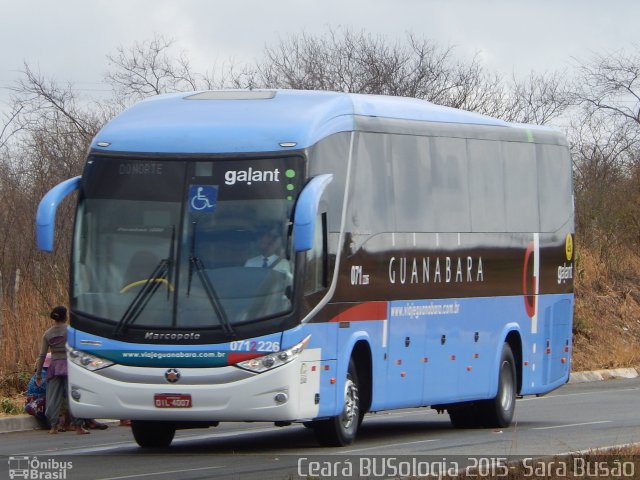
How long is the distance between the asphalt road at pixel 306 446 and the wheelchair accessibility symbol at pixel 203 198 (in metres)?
2.39

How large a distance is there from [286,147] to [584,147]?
1454 inches

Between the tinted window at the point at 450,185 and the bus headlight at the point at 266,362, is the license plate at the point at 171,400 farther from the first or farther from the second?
the tinted window at the point at 450,185

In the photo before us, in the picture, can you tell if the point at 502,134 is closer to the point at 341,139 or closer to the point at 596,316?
the point at 341,139

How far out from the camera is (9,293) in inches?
942

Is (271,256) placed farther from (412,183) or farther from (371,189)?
(412,183)

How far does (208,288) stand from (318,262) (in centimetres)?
119

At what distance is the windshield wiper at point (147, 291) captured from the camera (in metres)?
14.3

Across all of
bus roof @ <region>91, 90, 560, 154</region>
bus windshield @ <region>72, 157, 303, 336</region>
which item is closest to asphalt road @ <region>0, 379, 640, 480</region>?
bus windshield @ <region>72, 157, 303, 336</region>

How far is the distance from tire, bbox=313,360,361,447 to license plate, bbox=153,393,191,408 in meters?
1.72

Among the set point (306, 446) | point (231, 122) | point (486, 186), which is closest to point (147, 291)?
point (231, 122)

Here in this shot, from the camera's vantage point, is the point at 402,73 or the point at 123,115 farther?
the point at 402,73

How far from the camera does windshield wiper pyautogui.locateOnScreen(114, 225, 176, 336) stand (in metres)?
14.3

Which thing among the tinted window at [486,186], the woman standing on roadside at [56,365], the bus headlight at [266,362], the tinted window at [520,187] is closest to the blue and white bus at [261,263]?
the bus headlight at [266,362]

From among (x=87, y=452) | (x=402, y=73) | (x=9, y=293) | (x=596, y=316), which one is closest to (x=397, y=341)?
(x=87, y=452)
